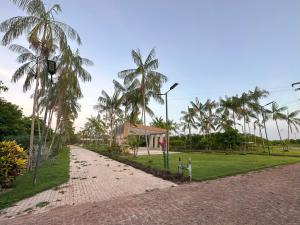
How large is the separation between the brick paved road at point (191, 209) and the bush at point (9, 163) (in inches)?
145

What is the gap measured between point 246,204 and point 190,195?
151 centimetres

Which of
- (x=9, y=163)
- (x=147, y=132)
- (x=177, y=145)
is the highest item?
(x=147, y=132)

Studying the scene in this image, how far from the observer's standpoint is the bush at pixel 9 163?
24.8 feet

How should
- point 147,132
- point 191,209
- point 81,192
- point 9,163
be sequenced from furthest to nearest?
point 147,132
point 9,163
point 81,192
point 191,209

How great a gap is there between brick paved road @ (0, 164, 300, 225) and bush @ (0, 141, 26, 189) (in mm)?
3680

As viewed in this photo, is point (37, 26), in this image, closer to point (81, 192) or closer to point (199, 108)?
point (81, 192)

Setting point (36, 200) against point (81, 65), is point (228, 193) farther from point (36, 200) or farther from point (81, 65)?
point (81, 65)

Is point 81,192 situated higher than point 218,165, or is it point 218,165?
point 218,165

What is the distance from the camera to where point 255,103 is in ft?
97.4

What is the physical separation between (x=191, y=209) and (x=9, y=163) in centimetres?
674

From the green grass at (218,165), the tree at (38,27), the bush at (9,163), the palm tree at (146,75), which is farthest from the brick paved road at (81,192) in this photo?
the palm tree at (146,75)

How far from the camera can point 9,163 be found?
7742 millimetres

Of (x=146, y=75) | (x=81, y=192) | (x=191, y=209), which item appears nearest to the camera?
(x=191, y=209)

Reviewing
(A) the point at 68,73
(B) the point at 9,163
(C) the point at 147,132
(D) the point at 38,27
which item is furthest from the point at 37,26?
(C) the point at 147,132
